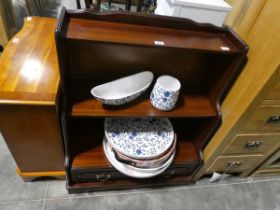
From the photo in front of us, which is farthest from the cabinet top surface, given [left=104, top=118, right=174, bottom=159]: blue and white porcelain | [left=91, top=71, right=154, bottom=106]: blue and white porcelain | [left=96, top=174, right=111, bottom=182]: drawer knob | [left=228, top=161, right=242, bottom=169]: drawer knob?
[left=228, top=161, right=242, bottom=169]: drawer knob

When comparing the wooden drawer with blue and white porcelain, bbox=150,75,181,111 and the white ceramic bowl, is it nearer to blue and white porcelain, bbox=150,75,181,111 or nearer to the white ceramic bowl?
blue and white porcelain, bbox=150,75,181,111

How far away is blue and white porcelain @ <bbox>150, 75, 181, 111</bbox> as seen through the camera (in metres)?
0.81

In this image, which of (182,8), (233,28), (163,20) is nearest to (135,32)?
(163,20)

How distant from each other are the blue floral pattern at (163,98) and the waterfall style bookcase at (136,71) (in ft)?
0.09

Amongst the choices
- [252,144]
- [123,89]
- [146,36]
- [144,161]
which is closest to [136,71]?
[123,89]

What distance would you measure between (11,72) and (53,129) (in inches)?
11.0

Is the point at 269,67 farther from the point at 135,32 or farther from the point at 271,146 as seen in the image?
the point at 271,146

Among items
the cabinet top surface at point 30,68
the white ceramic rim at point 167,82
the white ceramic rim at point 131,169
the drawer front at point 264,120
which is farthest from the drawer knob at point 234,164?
the cabinet top surface at point 30,68

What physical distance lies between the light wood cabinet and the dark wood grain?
0.10m

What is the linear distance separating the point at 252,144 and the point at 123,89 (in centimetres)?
70

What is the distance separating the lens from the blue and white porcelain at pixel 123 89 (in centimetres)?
80

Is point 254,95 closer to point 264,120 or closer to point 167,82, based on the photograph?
point 264,120

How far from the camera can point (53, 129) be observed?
2.87 ft

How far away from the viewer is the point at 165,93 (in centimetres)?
80
